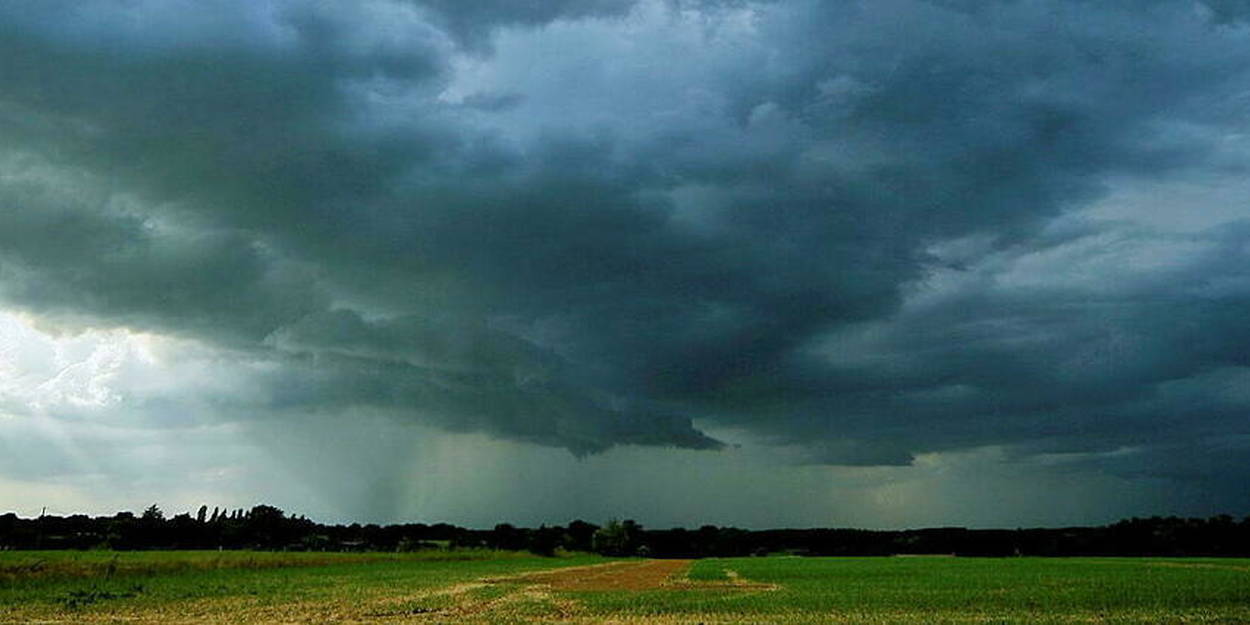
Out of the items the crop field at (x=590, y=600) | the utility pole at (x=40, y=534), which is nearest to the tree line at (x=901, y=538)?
the utility pole at (x=40, y=534)

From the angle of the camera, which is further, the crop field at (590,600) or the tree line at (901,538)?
the tree line at (901,538)

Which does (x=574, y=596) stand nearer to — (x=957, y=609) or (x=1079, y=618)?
(x=957, y=609)

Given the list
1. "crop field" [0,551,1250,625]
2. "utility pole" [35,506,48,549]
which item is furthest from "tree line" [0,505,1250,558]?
"crop field" [0,551,1250,625]

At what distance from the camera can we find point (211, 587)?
59406 millimetres

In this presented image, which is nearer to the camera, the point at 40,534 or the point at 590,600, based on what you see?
the point at 590,600

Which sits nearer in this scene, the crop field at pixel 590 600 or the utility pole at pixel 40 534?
the crop field at pixel 590 600

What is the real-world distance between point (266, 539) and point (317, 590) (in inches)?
5853

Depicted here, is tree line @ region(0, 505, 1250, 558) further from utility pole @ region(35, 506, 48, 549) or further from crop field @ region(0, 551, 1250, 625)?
crop field @ region(0, 551, 1250, 625)

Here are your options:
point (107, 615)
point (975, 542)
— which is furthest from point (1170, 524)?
point (107, 615)

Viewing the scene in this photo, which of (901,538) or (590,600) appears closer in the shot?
(590,600)

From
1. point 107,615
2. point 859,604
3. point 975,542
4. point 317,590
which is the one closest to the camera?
point 107,615

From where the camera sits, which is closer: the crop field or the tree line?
the crop field

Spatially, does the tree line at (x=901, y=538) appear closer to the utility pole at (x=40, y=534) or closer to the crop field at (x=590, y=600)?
the utility pole at (x=40, y=534)

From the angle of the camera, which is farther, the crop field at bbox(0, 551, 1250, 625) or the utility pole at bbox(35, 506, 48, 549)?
the utility pole at bbox(35, 506, 48, 549)
